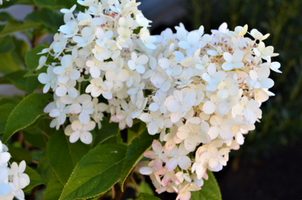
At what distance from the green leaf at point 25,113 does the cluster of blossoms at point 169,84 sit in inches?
1.6

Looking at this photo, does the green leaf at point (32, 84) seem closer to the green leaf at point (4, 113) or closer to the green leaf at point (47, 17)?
the green leaf at point (4, 113)

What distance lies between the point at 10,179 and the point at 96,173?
174mm

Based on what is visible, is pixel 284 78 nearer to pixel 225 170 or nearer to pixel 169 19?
pixel 225 170

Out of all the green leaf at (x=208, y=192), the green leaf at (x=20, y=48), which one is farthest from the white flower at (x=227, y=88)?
the green leaf at (x=20, y=48)

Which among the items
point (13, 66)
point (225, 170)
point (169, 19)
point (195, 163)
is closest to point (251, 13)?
point (225, 170)

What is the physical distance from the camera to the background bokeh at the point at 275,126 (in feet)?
5.79

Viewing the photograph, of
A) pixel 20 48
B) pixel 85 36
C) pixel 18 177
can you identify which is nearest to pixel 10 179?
pixel 18 177

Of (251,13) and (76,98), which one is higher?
(76,98)

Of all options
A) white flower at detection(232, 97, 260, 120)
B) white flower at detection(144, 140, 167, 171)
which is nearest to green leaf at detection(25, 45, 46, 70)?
white flower at detection(144, 140, 167, 171)

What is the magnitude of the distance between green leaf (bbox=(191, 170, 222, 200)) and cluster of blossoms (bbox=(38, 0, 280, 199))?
1.7 inches

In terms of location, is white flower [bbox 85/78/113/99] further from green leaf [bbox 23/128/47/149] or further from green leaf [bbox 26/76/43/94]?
green leaf [bbox 23/128/47/149]

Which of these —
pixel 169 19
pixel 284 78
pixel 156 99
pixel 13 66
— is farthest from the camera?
pixel 169 19

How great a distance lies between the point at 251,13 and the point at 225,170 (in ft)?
3.70

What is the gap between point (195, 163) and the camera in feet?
1.80
